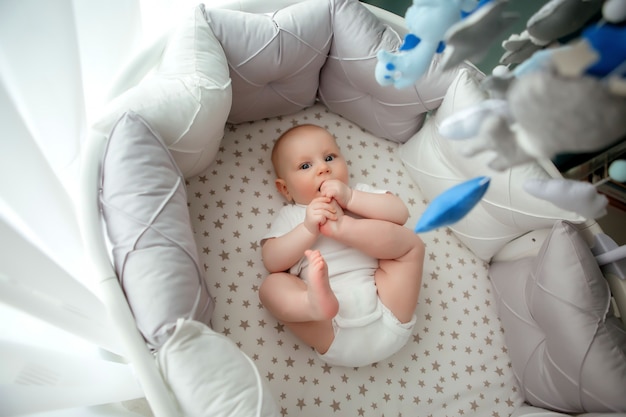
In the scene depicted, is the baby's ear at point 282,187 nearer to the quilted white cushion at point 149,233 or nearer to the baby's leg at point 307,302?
the baby's leg at point 307,302

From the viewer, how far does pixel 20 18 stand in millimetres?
601

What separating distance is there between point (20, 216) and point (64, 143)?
0.57ft

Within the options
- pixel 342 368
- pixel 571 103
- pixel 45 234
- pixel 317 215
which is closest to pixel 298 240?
pixel 317 215

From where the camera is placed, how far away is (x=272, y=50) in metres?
1.11

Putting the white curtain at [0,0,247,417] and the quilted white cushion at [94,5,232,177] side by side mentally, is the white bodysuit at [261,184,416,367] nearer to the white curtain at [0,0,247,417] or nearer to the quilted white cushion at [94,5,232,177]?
the quilted white cushion at [94,5,232,177]

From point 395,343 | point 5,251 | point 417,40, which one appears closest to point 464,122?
point 417,40

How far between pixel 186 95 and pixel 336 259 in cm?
50

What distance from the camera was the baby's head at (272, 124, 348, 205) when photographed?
1.16 metres

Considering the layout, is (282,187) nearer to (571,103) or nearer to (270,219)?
(270,219)

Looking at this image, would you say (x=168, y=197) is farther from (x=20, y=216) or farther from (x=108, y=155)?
(x=20, y=216)

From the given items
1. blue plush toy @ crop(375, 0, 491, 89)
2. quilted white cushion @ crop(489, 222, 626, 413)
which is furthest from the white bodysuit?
blue plush toy @ crop(375, 0, 491, 89)

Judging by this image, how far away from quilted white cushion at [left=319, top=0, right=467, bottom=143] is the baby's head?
5.7 inches

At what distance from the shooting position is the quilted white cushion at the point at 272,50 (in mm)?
1084

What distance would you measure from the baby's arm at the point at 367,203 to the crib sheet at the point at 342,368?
137mm
